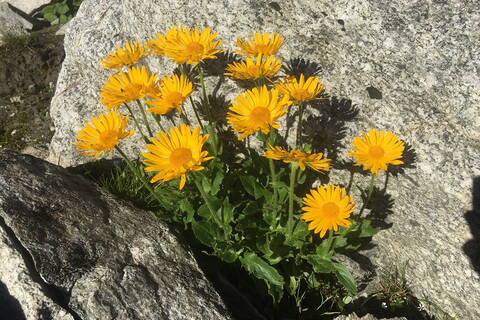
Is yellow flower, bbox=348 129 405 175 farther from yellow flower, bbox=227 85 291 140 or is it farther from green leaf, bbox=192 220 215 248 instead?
green leaf, bbox=192 220 215 248

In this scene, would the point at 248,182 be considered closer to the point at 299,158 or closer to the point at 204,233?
the point at 204,233

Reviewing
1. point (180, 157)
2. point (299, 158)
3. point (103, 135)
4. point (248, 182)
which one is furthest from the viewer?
point (248, 182)

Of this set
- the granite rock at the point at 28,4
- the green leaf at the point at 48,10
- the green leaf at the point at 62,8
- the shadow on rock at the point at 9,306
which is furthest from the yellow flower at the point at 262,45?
the granite rock at the point at 28,4

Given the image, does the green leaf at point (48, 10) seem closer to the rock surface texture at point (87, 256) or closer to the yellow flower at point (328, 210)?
the rock surface texture at point (87, 256)

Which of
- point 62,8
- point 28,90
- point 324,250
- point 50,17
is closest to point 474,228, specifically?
point 324,250

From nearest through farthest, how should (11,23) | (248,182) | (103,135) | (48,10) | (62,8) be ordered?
(103,135) → (248,182) → (11,23) → (62,8) → (48,10)

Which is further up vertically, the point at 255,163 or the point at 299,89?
the point at 299,89

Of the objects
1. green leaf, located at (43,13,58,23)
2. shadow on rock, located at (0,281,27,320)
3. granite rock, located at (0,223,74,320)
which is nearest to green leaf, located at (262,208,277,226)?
granite rock, located at (0,223,74,320)

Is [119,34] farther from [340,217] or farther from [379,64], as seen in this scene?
[340,217]
